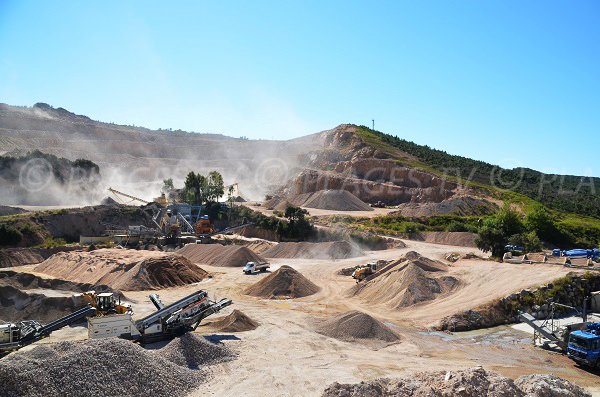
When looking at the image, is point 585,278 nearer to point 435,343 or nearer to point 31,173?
point 435,343

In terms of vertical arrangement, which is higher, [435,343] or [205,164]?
[205,164]

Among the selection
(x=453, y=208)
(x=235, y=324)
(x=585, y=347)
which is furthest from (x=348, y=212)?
(x=585, y=347)

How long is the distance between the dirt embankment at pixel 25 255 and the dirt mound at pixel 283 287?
75.6 feet

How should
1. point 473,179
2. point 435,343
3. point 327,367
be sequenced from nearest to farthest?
point 327,367 < point 435,343 < point 473,179

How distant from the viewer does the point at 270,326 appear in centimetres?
2372

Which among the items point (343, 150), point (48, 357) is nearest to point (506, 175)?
point (343, 150)

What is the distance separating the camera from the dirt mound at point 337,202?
73.4m

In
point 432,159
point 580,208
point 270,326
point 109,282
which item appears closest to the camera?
point 270,326

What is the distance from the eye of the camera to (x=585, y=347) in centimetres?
1819

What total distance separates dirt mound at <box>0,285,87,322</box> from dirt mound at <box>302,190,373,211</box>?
5081 cm

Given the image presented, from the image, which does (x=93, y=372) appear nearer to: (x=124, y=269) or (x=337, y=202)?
(x=124, y=269)

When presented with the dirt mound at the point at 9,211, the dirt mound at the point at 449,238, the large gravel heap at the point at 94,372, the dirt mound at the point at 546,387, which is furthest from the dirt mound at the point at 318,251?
the dirt mound at the point at 9,211

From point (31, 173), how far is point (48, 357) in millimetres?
74774

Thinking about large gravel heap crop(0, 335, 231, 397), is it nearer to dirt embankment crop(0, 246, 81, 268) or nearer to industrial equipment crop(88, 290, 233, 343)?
industrial equipment crop(88, 290, 233, 343)
